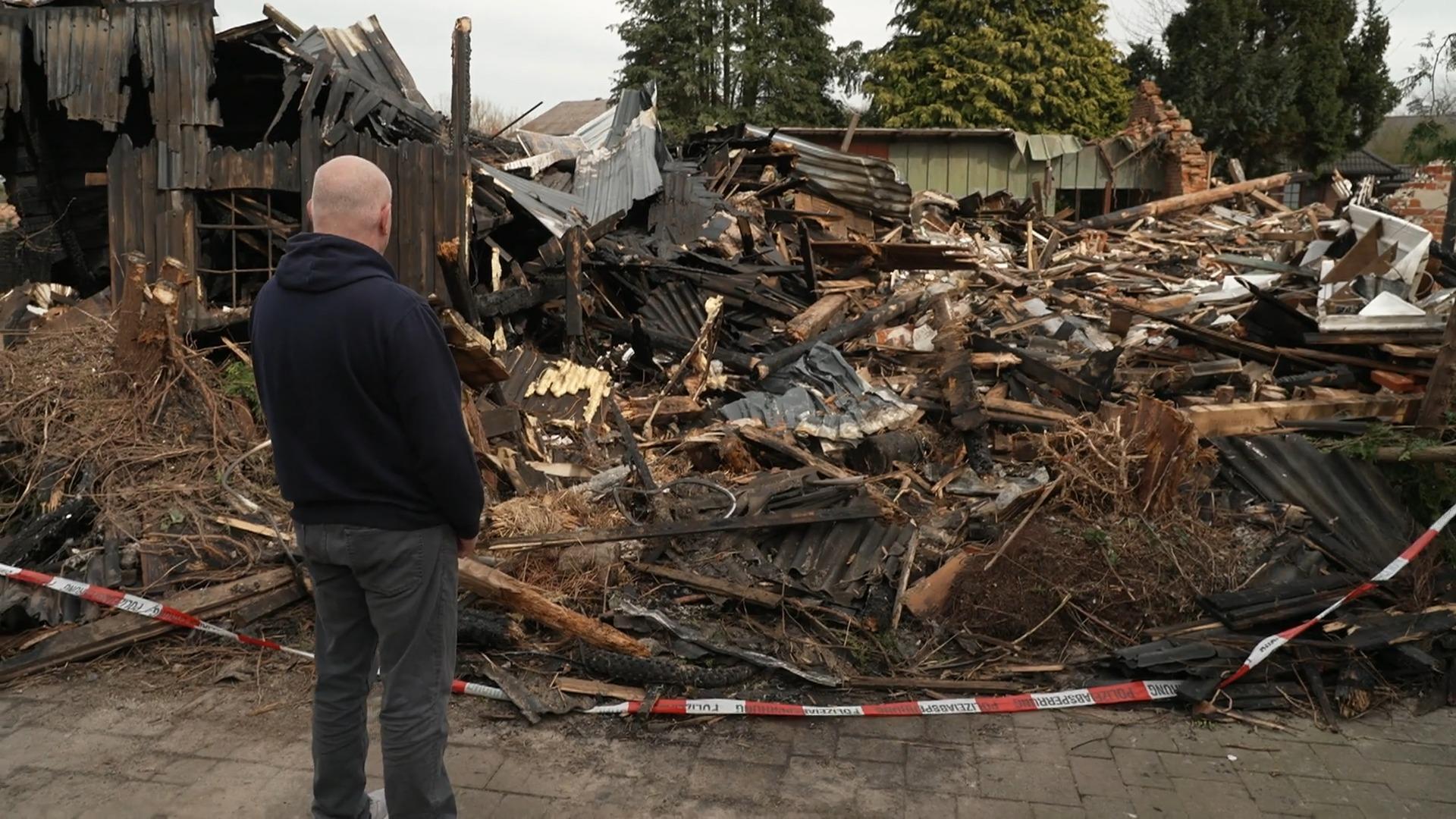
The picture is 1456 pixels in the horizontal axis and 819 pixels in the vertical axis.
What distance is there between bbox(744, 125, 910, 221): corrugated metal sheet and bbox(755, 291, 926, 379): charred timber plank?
16.7ft

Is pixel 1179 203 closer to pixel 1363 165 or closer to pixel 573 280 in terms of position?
pixel 573 280

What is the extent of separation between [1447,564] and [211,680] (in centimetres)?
596

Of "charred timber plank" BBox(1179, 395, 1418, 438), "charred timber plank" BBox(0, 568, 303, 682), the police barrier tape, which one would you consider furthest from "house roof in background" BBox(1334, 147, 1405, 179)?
"charred timber plank" BBox(0, 568, 303, 682)

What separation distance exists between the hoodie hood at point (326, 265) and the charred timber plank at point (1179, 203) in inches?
683

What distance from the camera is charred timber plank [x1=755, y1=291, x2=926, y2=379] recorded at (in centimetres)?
877

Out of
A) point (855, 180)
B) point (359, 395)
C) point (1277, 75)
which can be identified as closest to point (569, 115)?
point (1277, 75)

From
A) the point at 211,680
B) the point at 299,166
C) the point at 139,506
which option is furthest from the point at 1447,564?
the point at 299,166

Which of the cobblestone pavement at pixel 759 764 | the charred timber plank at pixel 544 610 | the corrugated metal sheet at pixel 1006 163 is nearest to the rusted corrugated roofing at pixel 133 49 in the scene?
the cobblestone pavement at pixel 759 764

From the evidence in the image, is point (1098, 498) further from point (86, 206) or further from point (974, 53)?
point (974, 53)

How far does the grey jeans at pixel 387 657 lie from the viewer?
2.85 m

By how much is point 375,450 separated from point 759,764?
1968 mm

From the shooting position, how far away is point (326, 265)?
109 inches

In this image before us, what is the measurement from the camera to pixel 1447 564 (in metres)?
5.12

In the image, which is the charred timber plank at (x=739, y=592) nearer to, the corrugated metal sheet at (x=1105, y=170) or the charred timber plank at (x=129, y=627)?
the charred timber plank at (x=129, y=627)
